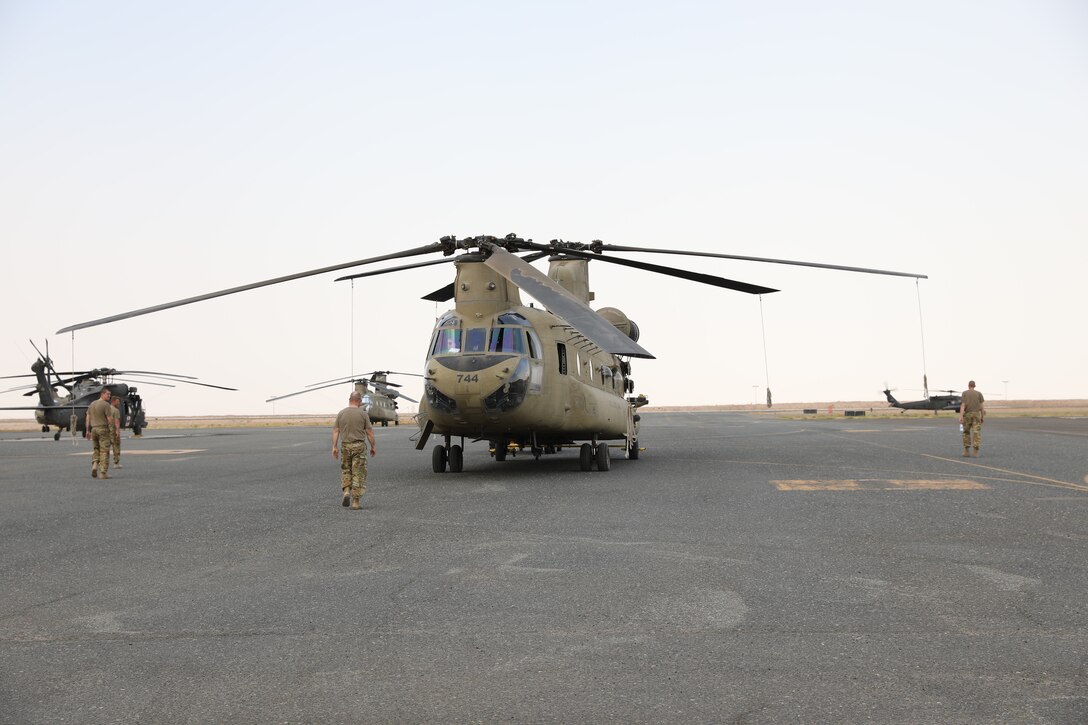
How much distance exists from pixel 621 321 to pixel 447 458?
7500 mm

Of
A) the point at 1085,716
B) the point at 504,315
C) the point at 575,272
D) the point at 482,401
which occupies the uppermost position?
the point at 575,272

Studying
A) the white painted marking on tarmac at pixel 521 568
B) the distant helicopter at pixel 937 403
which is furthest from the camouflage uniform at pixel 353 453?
the distant helicopter at pixel 937 403

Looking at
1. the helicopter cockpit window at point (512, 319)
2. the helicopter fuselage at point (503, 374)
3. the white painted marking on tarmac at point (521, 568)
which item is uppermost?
the helicopter cockpit window at point (512, 319)

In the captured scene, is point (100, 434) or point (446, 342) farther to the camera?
point (100, 434)

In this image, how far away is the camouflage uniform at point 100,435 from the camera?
21.3 metres

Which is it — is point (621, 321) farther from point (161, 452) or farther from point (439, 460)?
point (161, 452)

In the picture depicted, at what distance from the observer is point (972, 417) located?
23.9 meters

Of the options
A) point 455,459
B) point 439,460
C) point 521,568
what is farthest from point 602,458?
point 521,568

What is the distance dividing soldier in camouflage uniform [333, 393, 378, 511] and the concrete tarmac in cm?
45

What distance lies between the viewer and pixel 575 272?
942 inches

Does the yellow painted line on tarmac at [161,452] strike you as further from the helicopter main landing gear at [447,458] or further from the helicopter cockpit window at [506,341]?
the helicopter cockpit window at [506,341]

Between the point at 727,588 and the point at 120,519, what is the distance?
9.89 meters

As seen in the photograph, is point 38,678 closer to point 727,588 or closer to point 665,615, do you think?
point 665,615

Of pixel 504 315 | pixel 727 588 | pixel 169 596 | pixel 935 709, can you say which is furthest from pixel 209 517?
pixel 935 709
